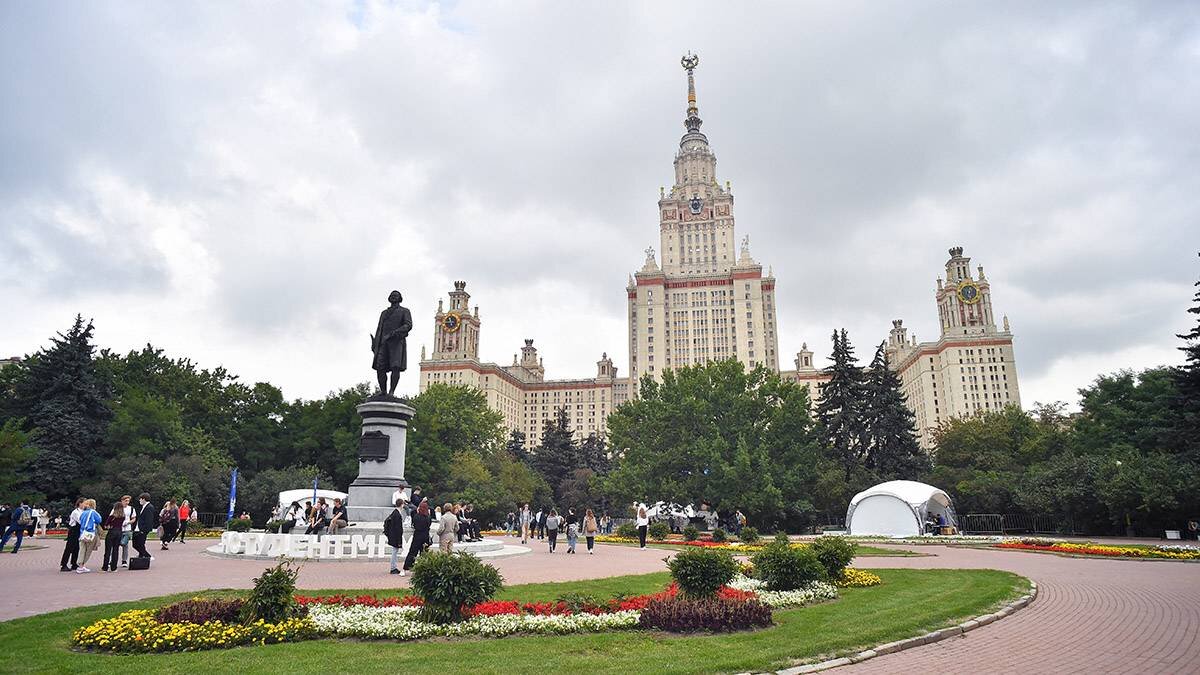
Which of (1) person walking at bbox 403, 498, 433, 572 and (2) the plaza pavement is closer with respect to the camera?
(2) the plaza pavement

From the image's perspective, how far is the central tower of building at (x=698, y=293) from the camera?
13312cm

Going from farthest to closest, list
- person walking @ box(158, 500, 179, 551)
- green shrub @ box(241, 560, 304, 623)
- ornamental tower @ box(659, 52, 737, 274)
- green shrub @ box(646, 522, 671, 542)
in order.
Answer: ornamental tower @ box(659, 52, 737, 274), green shrub @ box(646, 522, 671, 542), person walking @ box(158, 500, 179, 551), green shrub @ box(241, 560, 304, 623)

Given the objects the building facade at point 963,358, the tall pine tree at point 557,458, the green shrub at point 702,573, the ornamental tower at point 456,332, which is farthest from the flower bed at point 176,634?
the ornamental tower at point 456,332

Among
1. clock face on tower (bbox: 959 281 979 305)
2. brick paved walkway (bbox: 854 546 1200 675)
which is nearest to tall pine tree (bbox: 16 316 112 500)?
brick paved walkway (bbox: 854 546 1200 675)

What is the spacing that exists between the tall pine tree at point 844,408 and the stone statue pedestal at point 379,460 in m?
Result: 36.0

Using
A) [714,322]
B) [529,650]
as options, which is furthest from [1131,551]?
[714,322]

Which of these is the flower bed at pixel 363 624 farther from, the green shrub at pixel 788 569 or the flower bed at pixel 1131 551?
the flower bed at pixel 1131 551

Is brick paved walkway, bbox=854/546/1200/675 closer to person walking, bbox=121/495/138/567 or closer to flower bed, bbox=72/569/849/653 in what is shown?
flower bed, bbox=72/569/849/653

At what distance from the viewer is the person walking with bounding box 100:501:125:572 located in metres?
16.2

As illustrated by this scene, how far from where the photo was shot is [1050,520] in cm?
4141

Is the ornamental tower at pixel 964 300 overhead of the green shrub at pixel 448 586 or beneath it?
overhead

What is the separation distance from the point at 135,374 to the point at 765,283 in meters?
109

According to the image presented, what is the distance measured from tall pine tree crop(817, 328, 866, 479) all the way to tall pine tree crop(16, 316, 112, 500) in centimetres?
4837

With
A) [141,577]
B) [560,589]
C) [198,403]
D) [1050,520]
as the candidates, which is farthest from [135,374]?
[1050,520]
